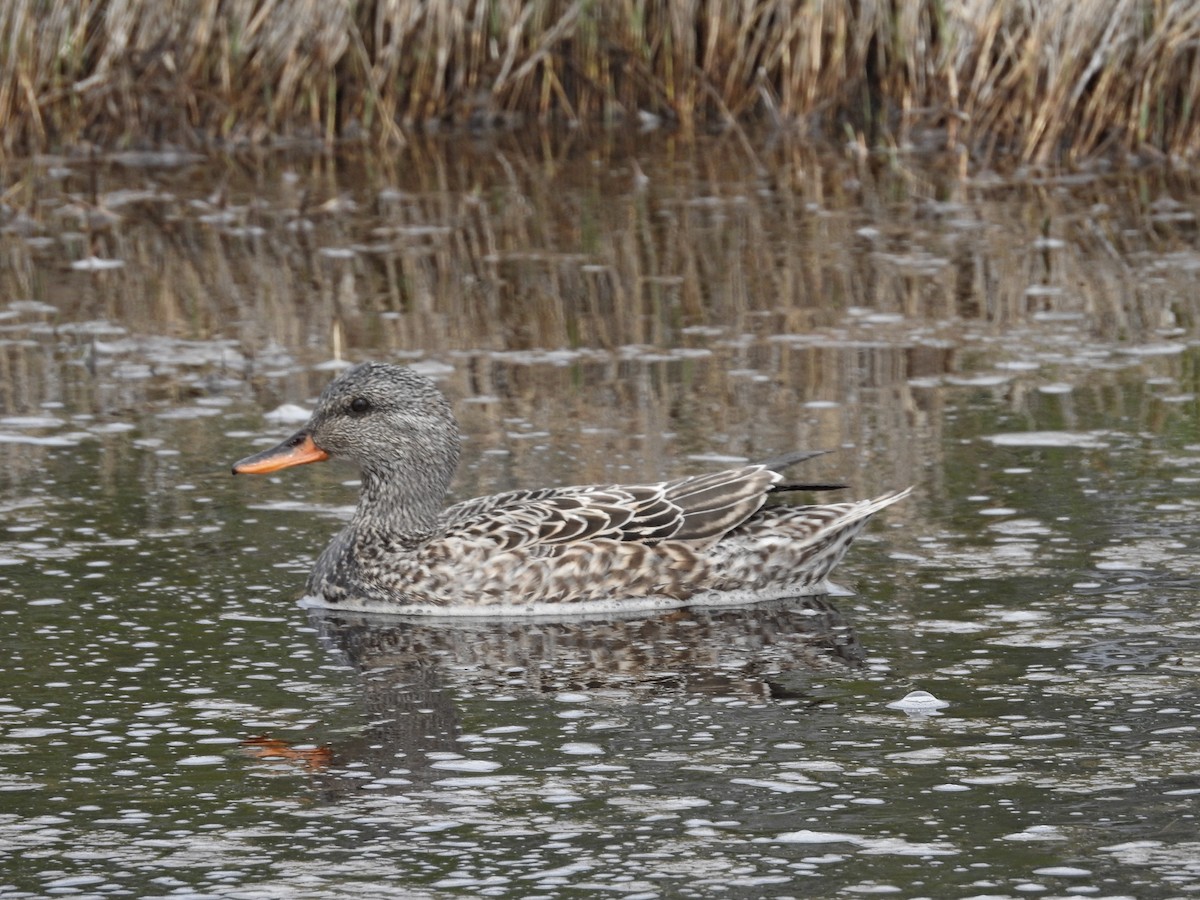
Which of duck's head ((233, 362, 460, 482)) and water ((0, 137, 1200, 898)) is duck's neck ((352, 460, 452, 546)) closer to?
duck's head ((233, 362, 460, 482))

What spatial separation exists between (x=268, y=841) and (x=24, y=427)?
536cm

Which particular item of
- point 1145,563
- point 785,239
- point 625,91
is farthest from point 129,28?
point 1145,563

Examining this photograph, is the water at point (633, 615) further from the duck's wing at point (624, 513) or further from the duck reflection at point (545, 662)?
the duck's wing at point (624, 513)

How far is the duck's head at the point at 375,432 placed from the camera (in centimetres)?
877

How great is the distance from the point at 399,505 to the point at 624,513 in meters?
0.85

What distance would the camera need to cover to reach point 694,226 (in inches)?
613

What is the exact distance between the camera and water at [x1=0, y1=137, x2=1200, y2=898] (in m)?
5.94

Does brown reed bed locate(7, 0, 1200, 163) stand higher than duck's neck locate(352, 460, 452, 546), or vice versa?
brown reed bed locate(7, 0, 1200, 163)

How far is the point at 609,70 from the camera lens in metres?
19.0

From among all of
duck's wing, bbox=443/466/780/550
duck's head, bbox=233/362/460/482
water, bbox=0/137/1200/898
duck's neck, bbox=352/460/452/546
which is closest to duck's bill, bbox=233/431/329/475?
duck's head, bbox=233/362/460/482

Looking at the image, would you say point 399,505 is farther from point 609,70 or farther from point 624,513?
point 609,70

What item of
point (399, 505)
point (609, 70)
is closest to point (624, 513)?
point (399, 505)

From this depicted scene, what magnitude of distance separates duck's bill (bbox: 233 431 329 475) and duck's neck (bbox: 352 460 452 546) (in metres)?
0.21

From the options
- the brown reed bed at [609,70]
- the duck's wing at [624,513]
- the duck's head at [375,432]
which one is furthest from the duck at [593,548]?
the brown reed bed at [609,70]
